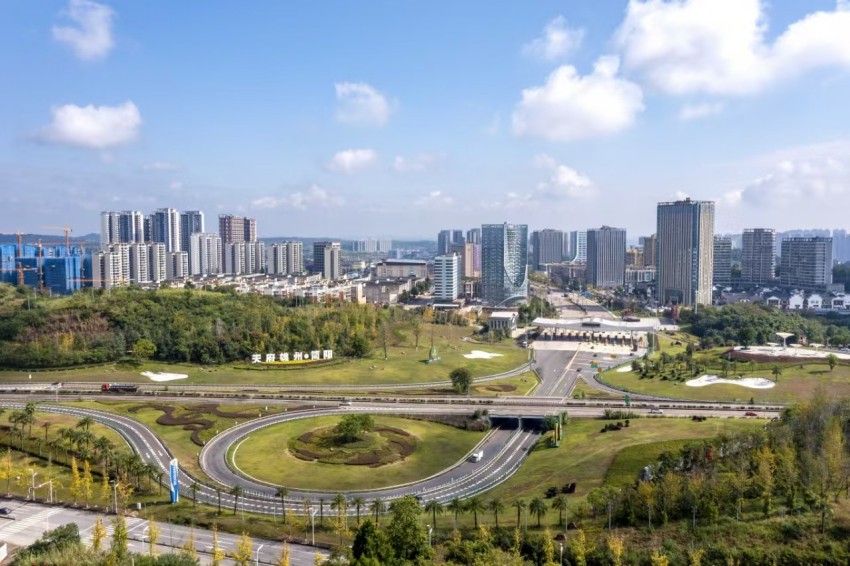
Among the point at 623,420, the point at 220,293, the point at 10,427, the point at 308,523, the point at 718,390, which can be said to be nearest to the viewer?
the point at 308,523

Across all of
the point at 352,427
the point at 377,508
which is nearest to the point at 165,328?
the point at 352,427

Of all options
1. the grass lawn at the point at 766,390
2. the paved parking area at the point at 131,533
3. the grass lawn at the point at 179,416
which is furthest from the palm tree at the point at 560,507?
the grass lawn at the point at 766,390

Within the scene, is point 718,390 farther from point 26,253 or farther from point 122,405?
point 26,253

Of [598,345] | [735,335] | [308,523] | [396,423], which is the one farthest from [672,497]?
[735,335]

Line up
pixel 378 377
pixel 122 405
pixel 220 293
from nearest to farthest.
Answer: pixel 122 405 < pixel 378 377 < pixel 220 293

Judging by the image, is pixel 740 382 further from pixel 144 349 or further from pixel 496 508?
pixel 144 349

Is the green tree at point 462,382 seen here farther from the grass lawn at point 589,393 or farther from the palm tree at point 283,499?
the palm tree at point 283,499

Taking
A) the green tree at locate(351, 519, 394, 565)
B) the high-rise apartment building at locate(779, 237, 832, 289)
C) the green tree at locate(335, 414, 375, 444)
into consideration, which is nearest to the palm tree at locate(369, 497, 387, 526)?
the green tree at locate(351, 519, 394, 565)
